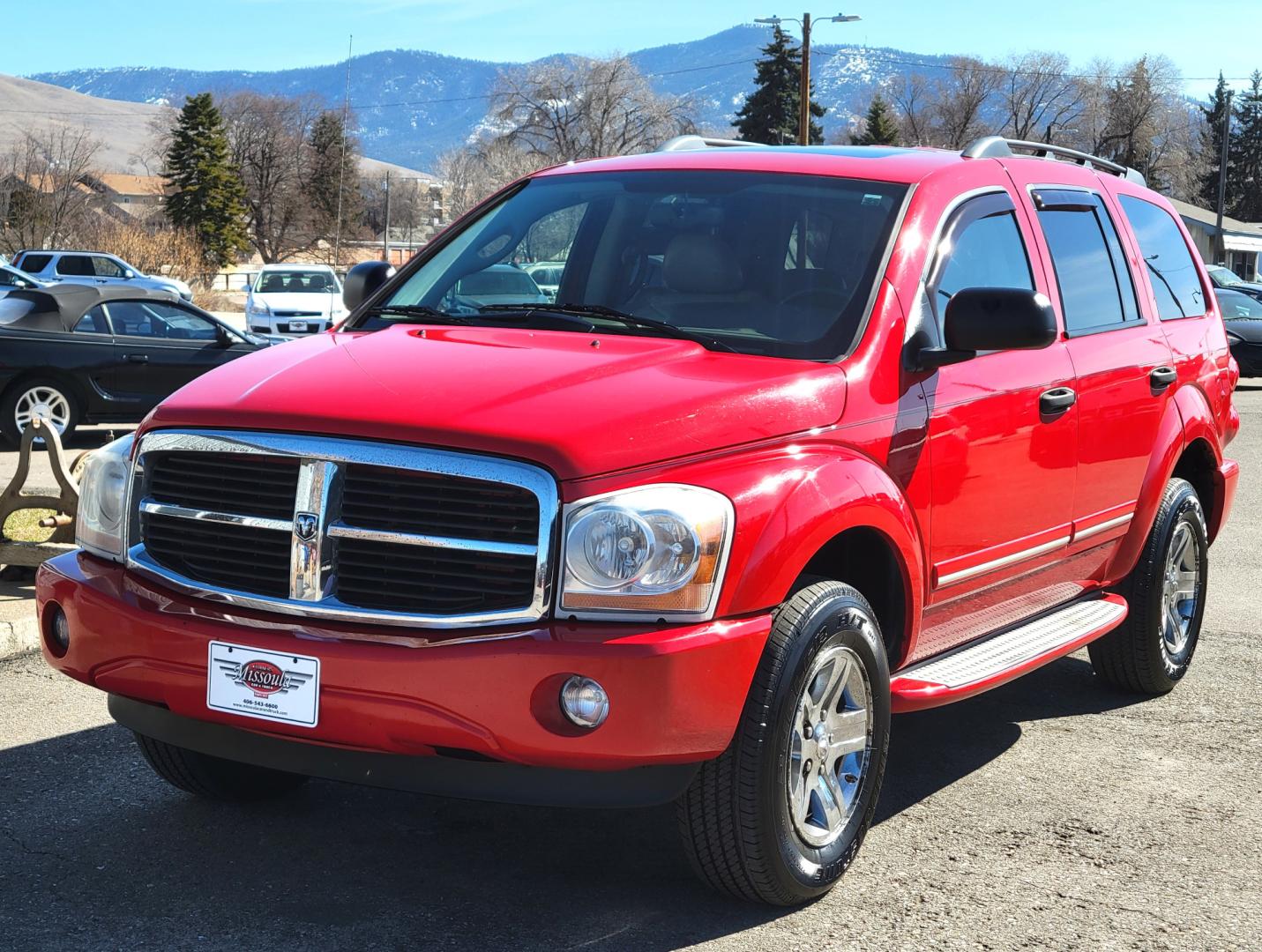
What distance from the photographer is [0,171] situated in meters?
70.8

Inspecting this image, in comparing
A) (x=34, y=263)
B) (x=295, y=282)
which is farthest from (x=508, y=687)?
(x=34, y=263)

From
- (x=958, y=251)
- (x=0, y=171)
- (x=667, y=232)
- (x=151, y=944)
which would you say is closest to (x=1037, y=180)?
(x=958, y=251)

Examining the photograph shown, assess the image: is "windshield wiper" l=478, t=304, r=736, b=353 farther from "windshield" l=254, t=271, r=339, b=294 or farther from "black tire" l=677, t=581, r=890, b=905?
"windshield" l=254, t=271, r=339, b=294

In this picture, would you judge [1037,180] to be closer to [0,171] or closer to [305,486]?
[305,486]

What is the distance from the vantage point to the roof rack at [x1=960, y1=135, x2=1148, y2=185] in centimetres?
531

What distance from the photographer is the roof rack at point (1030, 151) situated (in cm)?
531

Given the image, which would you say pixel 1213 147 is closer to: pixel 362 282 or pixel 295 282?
pixel 295 282

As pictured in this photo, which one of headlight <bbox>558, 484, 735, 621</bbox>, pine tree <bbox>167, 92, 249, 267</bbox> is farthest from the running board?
pine tree <bbox>167, 92, 249, 267</bbox>

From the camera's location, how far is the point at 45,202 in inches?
2319

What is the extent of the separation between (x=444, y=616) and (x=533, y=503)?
0.33 meters

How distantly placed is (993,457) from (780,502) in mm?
1290

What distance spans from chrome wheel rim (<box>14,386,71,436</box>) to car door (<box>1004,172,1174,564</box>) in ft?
37.0

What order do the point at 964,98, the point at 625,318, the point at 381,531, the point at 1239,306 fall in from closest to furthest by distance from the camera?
the point at 381,531 → the point at 625,318 → the point at 1239,306 → the point at 964,98

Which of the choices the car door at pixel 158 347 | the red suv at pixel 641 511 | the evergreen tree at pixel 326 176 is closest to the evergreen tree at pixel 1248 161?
the evergreen tree at pixel 326 176
